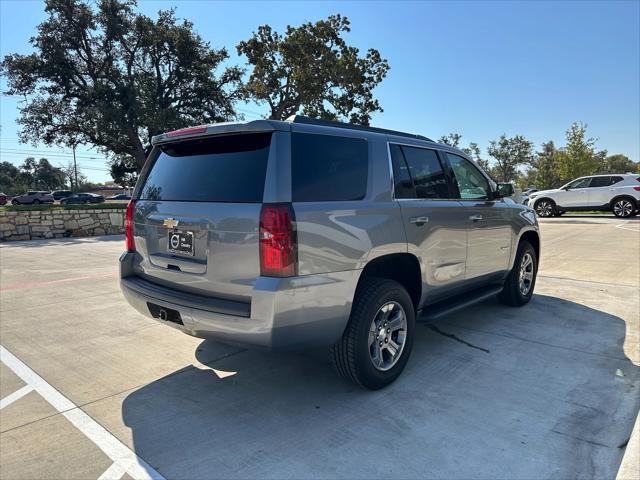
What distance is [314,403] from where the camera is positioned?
3150 millimetres

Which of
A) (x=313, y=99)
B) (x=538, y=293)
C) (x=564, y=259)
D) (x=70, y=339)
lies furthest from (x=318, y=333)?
(x=313, y=99)

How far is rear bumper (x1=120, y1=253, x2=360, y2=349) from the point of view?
261 centimetres

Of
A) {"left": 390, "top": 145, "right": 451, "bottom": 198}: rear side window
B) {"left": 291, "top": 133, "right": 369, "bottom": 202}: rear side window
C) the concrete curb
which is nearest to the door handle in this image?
{"left": 390, "top": 145, "right": 451, "bottom": 198}: rear side window

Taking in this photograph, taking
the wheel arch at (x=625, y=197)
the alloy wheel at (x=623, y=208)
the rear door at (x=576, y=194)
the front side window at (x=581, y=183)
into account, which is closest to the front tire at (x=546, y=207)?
the rear door at (x=576, y=194)

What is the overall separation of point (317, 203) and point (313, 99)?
1125 inches

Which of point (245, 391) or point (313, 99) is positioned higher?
point (313, 99)

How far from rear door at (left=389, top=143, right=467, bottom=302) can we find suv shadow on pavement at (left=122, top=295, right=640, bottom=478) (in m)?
0.75

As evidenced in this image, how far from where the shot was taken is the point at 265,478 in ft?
7.63

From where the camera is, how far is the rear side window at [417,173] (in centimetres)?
360

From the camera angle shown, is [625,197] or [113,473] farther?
[625,197]

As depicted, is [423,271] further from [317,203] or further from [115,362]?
[115,362]

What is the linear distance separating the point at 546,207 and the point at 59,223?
2047cm

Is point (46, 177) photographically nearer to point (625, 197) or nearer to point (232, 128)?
point (625, 197)

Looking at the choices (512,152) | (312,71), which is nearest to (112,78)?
(312,71)
